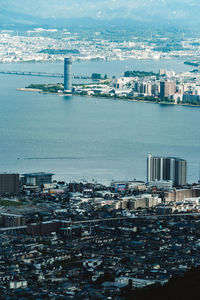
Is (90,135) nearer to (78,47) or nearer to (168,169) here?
(168,169)

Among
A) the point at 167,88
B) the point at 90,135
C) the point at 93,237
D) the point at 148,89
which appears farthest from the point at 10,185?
the point at 148,89

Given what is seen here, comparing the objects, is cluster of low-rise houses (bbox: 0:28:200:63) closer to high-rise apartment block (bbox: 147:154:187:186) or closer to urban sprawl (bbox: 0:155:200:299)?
high-rise apartment block (bbox: 147:154:187:186)

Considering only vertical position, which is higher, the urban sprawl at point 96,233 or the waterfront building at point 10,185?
the waterfront building at point 10,185

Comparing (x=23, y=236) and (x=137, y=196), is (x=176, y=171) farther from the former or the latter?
(x=23, y=236)

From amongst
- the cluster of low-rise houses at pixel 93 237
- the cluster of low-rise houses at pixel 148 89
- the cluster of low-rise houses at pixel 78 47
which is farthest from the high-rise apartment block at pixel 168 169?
the cluster of low-rise houses at pixel 78 47

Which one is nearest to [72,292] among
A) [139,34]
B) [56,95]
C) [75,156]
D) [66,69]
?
[75,156]

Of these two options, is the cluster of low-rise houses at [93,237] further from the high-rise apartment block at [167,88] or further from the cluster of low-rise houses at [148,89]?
the high-rise apartment block at [167,88]
